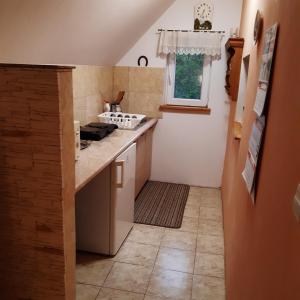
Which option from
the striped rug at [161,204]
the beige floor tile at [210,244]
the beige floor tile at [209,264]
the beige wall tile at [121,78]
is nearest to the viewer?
the beige floor tile at [209,264]

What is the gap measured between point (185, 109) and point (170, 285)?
86.9 inches

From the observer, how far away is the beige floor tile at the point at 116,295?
2027 millimetres

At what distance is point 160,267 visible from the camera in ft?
7.72

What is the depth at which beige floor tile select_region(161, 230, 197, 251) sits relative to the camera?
2658mm

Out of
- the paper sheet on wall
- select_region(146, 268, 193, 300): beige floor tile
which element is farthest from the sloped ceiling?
select_region(146, 268, 193, 300): beige floor tile

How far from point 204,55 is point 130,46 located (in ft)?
2.91

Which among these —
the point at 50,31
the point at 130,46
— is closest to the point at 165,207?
the point at 130,46

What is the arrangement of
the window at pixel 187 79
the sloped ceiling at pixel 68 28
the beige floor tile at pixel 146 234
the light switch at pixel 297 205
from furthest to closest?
the window at pixel 187 79 → the beige floor tile at pixel 146 234 → the sloped ceiling at pixel 68 28 → the light switch at pixel 297 205

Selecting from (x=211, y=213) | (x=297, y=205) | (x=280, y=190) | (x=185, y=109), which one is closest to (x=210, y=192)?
(x=211, y=213)

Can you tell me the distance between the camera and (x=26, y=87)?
1373 millimetres

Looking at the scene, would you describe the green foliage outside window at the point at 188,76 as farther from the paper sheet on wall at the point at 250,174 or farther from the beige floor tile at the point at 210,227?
the paper sheet on wall at the point at 250,174

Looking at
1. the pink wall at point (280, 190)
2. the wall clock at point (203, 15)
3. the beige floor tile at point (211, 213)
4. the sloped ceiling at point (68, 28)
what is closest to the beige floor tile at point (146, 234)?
the beige floor tile at point (211, 213)

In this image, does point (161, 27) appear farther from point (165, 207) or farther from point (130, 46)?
point (165, 207)

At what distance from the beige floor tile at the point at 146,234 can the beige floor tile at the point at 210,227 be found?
1.26ft
